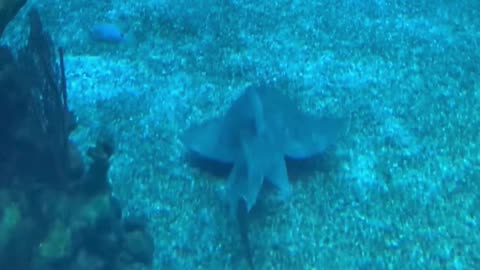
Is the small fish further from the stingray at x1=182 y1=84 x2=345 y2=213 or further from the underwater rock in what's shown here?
the underwater rock

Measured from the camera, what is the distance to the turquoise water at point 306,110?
16.4 feet

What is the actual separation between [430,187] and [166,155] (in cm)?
257

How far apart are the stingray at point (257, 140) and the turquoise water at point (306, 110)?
0.29m

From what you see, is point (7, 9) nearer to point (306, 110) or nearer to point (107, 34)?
point (107, 34)

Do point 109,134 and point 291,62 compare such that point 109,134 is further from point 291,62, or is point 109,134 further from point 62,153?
point 291,62

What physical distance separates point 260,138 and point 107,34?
310cm

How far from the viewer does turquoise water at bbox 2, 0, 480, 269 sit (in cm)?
499

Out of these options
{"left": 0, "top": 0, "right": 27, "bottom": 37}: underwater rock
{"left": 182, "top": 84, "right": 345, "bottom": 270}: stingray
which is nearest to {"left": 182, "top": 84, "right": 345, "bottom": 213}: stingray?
{"left": 182, "top": 84, "right": 345, "bottom": 270}: stingray

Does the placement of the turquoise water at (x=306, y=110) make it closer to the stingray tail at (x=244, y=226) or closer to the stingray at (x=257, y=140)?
the stingray tail at (x=244, y=226)

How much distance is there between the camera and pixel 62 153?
4.97m

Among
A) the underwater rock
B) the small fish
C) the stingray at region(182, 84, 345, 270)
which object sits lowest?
the small fish

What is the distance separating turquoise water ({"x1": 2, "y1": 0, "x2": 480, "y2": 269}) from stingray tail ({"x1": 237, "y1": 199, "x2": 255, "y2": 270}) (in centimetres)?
9

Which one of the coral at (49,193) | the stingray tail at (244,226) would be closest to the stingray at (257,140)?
the stingray tail at (244,226)

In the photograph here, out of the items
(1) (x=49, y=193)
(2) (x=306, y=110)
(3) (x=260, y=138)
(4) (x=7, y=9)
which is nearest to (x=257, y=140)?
(3) (x=260, y=138)
